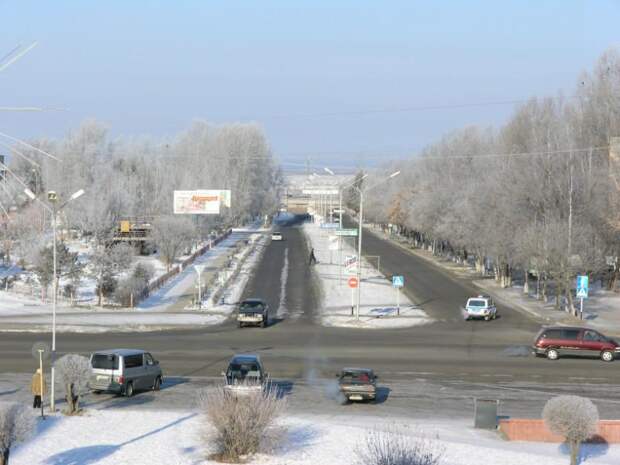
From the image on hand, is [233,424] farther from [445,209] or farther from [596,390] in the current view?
[445,209]

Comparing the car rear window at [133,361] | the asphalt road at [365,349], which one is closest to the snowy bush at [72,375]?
the car rear window at [133,361]

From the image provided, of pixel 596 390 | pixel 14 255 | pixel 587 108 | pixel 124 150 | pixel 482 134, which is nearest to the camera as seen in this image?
pixel 596 390

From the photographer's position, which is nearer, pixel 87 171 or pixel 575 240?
pixel 575 240

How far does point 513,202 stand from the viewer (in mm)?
67312

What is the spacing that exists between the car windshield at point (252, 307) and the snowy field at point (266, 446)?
23.1 meters

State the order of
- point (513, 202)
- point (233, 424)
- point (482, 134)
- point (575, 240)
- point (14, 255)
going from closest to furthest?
point (233, 424) < point (575, 240) < point (513, 202) < point (14, 255) < point (482, 134)

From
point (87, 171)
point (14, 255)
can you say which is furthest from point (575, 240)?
point (87, 171)

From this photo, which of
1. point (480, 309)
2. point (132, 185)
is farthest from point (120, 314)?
point (132, 185)

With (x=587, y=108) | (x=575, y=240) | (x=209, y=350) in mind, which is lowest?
(x=209, y=350)

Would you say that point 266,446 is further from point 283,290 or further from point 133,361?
point 283,290

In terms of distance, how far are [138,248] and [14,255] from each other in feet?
45.8

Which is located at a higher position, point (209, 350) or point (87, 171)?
point (87, 171)

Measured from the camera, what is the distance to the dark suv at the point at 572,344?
122 ft

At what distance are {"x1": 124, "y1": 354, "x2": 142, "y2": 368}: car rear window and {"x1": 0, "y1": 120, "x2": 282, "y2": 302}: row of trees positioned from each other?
29.4 m
